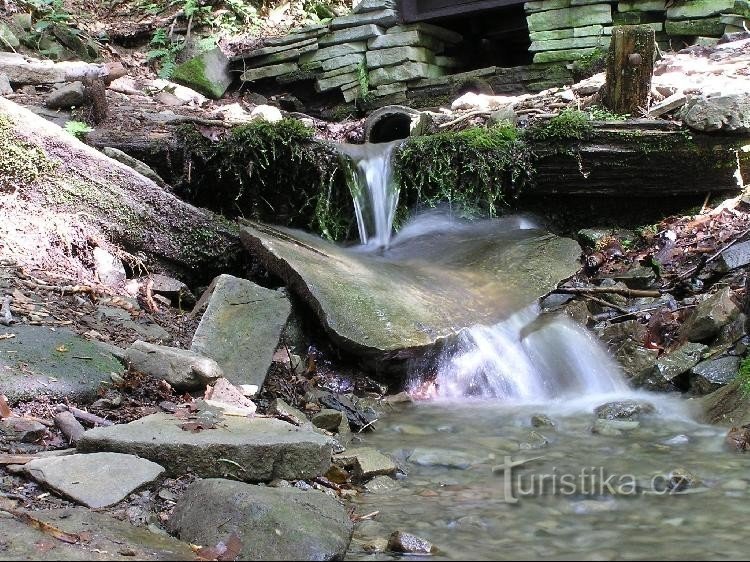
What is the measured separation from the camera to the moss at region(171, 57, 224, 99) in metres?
9.35

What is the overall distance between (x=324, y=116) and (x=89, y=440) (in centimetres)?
788

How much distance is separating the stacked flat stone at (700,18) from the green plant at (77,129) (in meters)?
6.93

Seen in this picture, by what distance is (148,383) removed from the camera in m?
3.44

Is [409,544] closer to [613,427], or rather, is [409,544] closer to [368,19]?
[613,427]

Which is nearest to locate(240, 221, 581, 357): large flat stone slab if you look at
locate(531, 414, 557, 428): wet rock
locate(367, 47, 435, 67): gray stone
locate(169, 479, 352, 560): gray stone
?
locate(531, 414, 557, 428): wet rock

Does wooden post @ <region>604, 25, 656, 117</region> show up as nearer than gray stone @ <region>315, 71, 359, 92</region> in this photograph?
Yes

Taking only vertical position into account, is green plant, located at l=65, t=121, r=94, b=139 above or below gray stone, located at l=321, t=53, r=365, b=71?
below

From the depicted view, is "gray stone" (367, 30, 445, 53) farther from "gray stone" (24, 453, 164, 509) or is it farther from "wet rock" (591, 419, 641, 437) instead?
"gray stone" (24, 453, 164, 509)

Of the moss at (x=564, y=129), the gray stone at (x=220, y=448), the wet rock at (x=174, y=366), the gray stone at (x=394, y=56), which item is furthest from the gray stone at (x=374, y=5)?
the gray stone at (x=220, y=448)

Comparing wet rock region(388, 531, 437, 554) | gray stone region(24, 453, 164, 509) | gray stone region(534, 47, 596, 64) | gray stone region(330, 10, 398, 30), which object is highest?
gray stone region(330, 10, 398, 30)

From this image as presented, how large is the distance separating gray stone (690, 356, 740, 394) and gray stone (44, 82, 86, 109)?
19.8 ft

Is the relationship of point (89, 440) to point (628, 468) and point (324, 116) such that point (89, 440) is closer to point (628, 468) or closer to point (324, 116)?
point (628, 468)

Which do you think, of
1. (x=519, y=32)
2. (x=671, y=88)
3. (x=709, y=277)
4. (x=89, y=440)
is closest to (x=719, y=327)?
(x=709, y=277)

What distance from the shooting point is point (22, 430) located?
2.70m
